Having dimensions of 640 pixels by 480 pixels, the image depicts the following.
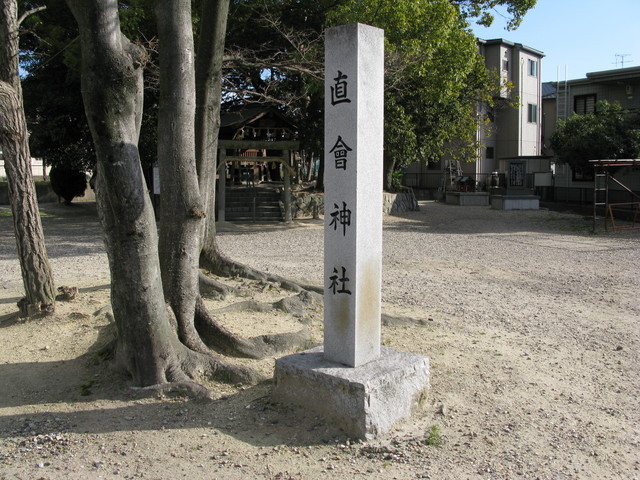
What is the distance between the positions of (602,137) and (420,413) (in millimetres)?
19448


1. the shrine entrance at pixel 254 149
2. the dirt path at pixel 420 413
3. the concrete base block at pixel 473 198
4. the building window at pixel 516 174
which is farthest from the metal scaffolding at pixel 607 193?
the shrine entrance at pixel 254 149

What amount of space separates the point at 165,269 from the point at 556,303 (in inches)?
230

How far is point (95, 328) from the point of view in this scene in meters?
6.75

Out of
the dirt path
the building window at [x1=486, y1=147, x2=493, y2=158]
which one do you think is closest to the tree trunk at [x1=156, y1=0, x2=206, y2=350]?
the dirt path

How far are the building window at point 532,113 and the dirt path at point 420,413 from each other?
2890 cm

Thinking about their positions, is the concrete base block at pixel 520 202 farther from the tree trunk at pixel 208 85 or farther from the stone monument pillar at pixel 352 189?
the stone monument pillar at pixel 352 189

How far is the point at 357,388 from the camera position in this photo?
A: 168 inches

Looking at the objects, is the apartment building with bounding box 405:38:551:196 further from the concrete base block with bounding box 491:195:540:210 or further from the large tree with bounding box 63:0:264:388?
the large tree with bounding box 63:0:264:388

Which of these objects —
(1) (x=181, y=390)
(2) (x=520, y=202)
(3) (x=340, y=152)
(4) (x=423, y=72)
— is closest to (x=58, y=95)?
(4) (x=423, y=72)

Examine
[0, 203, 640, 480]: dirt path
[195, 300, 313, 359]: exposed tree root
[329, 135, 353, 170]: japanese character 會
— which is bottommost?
[0, 203, 640, 480]: dirt path

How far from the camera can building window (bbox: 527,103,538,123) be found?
3678 cm

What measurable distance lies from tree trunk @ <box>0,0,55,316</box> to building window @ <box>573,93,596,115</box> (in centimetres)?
2551

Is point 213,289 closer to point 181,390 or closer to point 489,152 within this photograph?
point 181,390

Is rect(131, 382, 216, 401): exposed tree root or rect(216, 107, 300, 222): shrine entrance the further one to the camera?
rect(216, 107, 300, 222): shrine entrance
